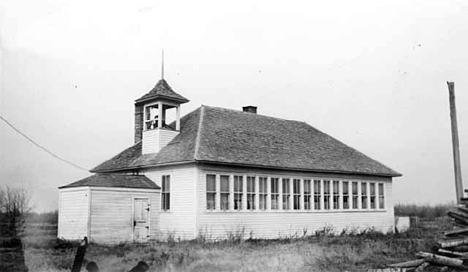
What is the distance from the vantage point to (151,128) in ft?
94.2

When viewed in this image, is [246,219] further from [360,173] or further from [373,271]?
[373,271]

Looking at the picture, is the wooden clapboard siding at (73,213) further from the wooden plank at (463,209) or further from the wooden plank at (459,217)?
the wooden plank at (463,209)

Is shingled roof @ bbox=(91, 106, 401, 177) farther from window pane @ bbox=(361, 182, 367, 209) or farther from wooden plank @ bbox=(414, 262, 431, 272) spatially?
wooden plank @ bbox=(414, 262, 431, 272)

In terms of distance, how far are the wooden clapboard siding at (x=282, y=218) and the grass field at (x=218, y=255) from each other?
1.18 m

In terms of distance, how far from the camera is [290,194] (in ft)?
95.7

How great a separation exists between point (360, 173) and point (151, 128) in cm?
1252

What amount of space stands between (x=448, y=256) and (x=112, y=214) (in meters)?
13.7

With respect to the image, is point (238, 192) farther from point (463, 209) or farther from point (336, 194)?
point (463, 209)

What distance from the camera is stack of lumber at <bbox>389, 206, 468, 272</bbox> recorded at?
17.0 m

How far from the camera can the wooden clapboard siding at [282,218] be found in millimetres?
25391

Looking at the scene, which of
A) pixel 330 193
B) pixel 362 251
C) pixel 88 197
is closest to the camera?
pixel 362 251

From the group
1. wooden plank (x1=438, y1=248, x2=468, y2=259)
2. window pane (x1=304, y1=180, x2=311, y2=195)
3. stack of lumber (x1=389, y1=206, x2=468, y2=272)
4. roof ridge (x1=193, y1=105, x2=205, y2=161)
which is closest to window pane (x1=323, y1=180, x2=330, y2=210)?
window pane (x1=304, y1=180, x2=311, y2=195)

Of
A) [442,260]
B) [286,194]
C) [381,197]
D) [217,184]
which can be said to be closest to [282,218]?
[286,194]

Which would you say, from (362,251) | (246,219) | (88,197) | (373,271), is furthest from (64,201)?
(373,271)
